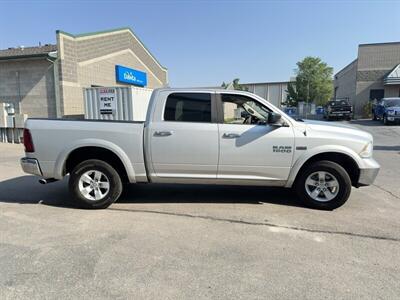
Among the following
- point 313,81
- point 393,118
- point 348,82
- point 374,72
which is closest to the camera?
point 393,118

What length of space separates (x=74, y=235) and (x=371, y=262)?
141 inches

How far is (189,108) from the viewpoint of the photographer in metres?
5.09

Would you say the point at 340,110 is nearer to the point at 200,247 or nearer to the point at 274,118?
the point at 274,118

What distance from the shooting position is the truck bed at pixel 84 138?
5.02 m

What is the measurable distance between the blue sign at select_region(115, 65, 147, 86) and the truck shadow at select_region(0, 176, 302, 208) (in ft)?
52.0

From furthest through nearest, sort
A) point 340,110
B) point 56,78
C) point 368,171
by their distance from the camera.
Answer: point 340,110 < point 56,78 < point 368,171

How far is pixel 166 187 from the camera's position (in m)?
6.45

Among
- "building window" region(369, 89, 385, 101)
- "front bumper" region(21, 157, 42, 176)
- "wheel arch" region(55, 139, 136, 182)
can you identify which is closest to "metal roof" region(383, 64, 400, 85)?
"building window" region(369, 89, 385, 101)

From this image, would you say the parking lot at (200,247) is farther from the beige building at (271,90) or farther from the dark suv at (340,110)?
the beige building at (271,90)

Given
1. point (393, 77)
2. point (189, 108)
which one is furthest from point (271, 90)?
point (189, 108)

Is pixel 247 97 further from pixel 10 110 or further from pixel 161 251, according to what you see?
pixel 10 110

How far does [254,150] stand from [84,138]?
108 inches

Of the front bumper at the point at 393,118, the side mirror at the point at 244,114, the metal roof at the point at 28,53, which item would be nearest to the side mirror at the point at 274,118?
the side mirror at the point at 244,114

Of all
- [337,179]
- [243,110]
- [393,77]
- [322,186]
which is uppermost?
[393,77]
